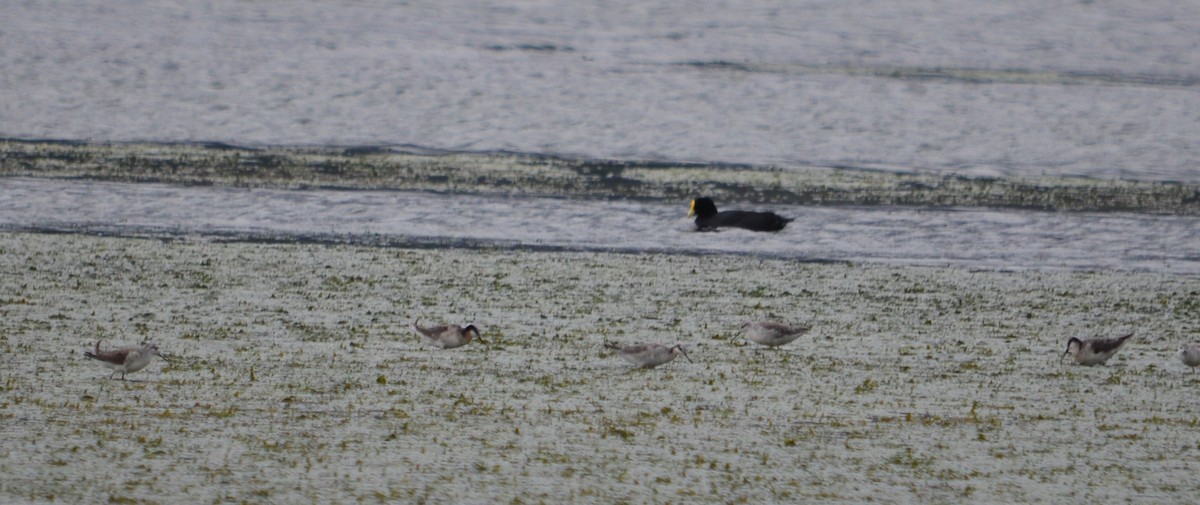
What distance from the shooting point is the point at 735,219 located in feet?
33.6

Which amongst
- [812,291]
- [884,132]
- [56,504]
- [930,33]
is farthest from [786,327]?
[930,33]

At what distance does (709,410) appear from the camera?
17.3 feet

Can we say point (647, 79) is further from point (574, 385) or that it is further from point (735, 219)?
point (574, 385)

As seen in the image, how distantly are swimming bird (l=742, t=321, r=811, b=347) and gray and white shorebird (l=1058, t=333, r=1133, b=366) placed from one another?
1182mm

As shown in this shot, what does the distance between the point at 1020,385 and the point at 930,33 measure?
13453mm

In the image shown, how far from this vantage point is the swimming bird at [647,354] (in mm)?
5781

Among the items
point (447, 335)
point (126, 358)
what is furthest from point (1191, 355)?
point (126, 358)

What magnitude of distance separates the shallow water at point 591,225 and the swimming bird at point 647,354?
3488 millimetres

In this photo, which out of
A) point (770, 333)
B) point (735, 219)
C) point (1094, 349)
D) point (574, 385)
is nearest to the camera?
point (574, 385)

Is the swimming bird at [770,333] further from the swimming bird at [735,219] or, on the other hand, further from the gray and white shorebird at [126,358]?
the swimming bird at [735,219]

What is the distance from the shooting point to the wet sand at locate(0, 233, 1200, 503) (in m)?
4.35

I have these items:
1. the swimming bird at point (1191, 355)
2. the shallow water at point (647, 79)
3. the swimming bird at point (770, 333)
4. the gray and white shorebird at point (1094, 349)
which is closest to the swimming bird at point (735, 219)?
the shallow water at point (647, 79)

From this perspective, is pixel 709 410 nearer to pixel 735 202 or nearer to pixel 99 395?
pixel 99 395

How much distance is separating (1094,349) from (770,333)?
4.52 feet
